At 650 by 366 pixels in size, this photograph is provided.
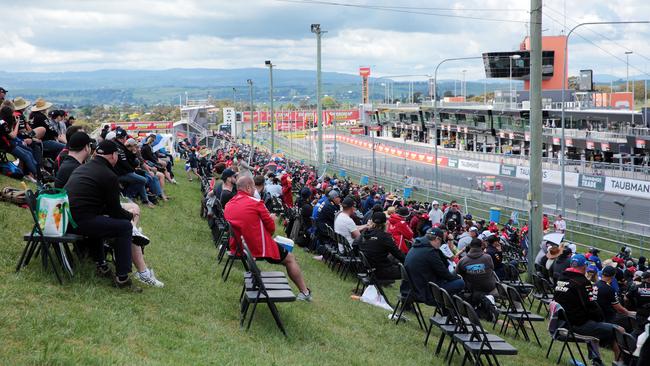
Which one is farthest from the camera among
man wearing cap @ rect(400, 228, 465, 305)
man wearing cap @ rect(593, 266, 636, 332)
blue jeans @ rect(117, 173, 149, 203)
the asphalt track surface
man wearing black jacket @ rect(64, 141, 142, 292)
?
the asphalt track surface

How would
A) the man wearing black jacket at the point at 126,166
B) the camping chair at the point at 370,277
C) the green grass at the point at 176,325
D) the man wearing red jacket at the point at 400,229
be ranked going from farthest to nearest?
the man wearing black jacket at the point at 126,166 → the man wearing red jacket at the point at 400,229 → the camping chair at the point at 370,277 → the green grass at the point at 176,325

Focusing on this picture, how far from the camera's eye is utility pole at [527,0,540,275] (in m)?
18.4

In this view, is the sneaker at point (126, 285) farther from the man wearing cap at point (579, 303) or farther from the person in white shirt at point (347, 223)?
the person in white shirt at point (347, 223)

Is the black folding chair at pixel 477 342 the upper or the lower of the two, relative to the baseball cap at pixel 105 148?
lower

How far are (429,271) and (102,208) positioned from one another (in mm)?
4778

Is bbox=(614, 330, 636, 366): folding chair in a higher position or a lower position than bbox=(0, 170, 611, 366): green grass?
lower

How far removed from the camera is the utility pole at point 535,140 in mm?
18406

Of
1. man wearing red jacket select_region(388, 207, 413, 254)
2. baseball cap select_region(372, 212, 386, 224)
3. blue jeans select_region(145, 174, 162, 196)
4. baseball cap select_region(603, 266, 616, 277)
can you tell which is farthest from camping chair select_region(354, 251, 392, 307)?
blue jeans select_region(145, 174, 162, 196)

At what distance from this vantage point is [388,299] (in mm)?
12656

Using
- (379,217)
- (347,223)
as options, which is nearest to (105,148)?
(379,217)

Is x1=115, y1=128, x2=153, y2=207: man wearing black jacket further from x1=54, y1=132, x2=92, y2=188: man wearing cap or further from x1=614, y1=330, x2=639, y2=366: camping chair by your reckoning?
x1=614, y1=330, x2=639, y2=366: camping chair

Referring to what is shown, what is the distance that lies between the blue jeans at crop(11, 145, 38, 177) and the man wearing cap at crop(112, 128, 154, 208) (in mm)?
1555

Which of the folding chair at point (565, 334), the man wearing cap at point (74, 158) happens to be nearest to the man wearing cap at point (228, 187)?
the man wearing cap at point (74, 158)

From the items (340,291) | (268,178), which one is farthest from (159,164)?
(340,291)
